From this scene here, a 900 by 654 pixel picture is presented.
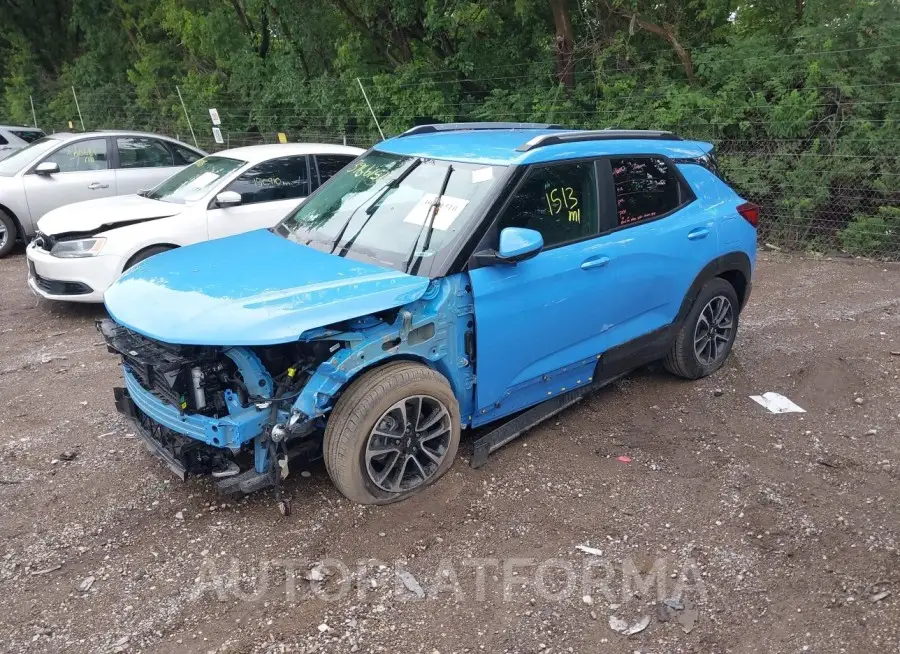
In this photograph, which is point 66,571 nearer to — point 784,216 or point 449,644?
point 449,644

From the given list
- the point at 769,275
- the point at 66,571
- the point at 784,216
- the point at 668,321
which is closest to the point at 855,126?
the point at 784,216

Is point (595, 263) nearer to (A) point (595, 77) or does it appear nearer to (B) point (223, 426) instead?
(B) point (223, 426)

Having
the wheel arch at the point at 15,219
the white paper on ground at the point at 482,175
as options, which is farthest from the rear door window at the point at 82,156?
the white paper on ground at the point at 482,175

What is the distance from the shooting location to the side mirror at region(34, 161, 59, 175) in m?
9.46

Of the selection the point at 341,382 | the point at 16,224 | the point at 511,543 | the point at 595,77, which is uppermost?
the point at 595,77

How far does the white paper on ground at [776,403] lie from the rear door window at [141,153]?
8.24 meters

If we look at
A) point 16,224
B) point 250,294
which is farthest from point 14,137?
point 250,294

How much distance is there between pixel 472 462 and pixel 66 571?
6.96ft

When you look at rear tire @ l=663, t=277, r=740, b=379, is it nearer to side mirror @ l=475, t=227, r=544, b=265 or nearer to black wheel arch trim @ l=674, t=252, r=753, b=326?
black wheel arch trim @ l=674, t=252, r=753, b=326

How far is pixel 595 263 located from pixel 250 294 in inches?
78.9

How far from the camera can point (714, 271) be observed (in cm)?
521

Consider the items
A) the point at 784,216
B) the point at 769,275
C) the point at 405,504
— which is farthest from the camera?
the point at 784,216

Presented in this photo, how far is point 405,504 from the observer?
3.86 meters

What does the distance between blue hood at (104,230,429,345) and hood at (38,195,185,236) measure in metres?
3.15
